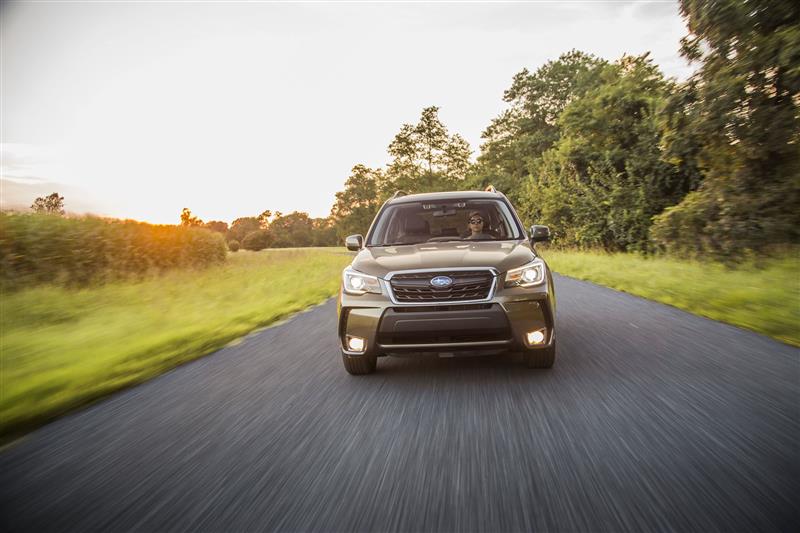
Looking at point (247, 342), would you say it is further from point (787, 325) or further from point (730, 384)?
point (787, 325)

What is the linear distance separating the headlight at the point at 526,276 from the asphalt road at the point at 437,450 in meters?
0.82

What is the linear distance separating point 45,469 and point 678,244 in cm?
1897

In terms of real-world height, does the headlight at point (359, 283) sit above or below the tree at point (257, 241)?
above

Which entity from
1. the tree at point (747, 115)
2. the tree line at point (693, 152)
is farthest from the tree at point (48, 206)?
the tree at point (747, 115)

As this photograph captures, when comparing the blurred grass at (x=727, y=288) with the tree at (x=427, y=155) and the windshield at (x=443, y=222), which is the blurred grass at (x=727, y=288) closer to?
the windshield at (x=443, y=222)

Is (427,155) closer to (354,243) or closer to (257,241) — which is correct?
(257,241)

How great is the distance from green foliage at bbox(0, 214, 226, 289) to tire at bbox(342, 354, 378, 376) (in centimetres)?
1074

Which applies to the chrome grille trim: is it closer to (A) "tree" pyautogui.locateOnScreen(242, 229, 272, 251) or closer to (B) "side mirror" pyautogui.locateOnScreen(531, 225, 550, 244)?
(B) "side mirror" pyautogui.locateOnScreen(531, 225, 550, 244)

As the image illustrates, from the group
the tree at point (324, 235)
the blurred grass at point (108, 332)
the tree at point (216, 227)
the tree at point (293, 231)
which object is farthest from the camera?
the tree at point (293, 231)

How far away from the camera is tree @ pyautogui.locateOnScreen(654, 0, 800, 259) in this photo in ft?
44.6

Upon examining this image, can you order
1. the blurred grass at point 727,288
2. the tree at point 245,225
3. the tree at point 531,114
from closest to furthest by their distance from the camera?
the blurred grass at point 727,288 → the tree at point 531,114 → the tree at point 245,225

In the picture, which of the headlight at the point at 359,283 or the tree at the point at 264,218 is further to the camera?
the tree at the point at 264,218

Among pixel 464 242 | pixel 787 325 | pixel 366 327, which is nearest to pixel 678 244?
pixel 787 325

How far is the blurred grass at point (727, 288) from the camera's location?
7449 millimetres
